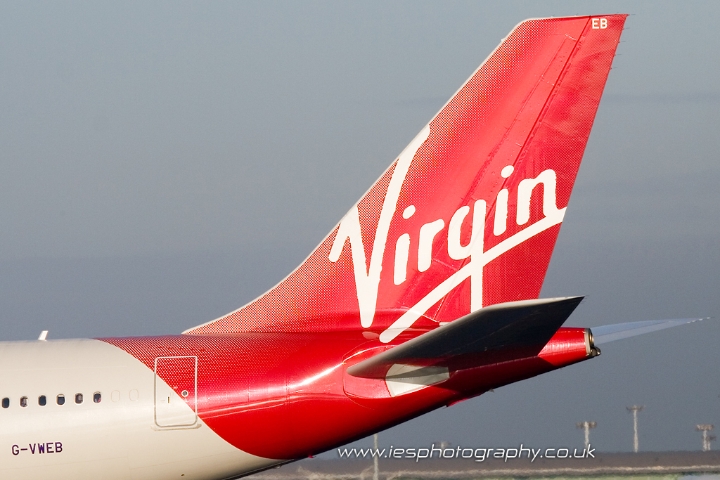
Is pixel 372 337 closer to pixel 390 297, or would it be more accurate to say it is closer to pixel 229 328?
pixel 390 297

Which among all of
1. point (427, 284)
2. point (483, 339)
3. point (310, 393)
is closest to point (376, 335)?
point (427, 284)

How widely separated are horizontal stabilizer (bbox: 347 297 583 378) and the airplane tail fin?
139 cm

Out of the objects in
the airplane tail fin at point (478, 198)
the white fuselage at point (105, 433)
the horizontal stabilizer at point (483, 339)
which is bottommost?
the white fuselage at point (105, 433)

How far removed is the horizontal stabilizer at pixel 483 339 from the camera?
1298cm

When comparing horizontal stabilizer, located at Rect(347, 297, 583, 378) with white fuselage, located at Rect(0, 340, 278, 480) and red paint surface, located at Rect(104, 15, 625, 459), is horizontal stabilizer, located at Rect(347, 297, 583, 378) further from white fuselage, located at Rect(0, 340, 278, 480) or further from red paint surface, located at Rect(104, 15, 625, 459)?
white fuselage, located at Rect(0, 340, 278, 480)

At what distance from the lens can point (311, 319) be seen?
56.9 ft

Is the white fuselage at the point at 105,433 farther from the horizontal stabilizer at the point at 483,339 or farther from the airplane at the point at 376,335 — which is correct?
the horizontal stabilizer at the point at 483,339

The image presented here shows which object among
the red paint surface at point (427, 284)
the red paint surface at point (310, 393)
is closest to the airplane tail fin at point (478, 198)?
the red paint surface at point (427, 284)

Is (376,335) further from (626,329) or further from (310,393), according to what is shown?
(626,329)

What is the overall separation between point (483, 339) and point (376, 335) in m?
2.65

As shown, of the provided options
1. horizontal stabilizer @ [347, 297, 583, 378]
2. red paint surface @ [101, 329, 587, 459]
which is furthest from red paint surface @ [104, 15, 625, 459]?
horizontal stabilizer @ [347, 297, 583, 378]

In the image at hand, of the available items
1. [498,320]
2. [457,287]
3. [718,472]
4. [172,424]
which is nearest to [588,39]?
[457,287]

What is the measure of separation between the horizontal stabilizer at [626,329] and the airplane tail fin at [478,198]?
1239mm

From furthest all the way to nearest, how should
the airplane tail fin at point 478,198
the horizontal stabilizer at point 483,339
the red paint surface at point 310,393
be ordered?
the airplane tail fin at point 478,198, the red paint surface at point 310,393, the horizontal stabilizer at point 483,339
